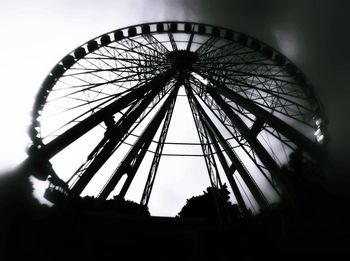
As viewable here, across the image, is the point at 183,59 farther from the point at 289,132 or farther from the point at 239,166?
the point at 289,132

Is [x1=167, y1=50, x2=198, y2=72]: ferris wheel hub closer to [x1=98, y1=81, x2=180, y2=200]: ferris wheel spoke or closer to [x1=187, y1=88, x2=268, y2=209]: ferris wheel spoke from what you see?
[x1=98, y1=81, x2=180, y2=200]: ferris wheel spoke

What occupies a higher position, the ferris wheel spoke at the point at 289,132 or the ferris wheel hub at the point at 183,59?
the ferris wheel hub at the point at 183,59

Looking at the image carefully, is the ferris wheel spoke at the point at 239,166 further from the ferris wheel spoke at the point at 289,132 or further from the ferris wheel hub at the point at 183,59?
the ferris wheel spoke at the point at 289,132

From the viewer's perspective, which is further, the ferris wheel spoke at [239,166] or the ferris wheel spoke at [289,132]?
the ferris wheel spoke at [239,166]

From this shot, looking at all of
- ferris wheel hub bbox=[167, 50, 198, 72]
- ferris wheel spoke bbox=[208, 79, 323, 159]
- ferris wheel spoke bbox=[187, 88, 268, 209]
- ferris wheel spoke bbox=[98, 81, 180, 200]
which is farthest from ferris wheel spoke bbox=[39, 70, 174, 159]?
ferris wheel spoke bbox=[208, 79, 323, 159]

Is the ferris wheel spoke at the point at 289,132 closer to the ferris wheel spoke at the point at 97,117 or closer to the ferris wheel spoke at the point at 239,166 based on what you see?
the ferris wheel spoke at the point at 239,166

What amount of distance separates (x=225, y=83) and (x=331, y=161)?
8.20 metres

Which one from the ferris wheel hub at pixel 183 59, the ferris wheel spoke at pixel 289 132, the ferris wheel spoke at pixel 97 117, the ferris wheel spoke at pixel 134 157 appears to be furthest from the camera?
the ferris wheel hub at pixel 183 59

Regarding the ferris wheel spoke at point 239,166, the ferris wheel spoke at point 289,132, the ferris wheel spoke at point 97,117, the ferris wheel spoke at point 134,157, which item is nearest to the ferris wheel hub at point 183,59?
the ferris wheel spoke at point 97,117

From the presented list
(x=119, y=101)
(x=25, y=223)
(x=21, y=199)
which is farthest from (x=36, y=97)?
(x=25, y=223)

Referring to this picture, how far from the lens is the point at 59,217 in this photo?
53.5 ft

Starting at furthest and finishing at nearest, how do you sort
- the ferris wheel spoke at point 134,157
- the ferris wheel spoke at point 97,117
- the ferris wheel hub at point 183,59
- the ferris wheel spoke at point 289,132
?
1. the ferris wheel hub at point 183,59
2. the ferris wheel spoke at point 134,157
3. the ferris wheel spoke at point 289,132
4. the ferris wheel spoke at point 97,117

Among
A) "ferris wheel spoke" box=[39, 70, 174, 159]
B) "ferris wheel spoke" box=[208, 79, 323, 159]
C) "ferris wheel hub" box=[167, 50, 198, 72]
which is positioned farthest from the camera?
"ferris wheel hub" box=[167, 50, 198, 72]

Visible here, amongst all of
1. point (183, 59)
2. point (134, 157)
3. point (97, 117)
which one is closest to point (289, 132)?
point (183, 59)
